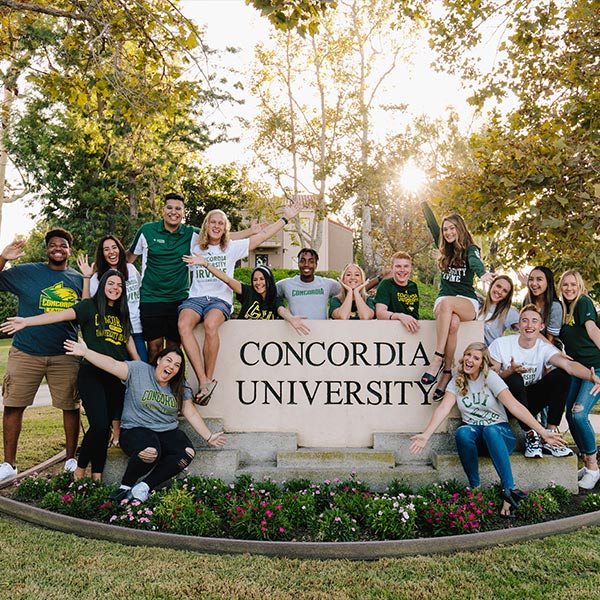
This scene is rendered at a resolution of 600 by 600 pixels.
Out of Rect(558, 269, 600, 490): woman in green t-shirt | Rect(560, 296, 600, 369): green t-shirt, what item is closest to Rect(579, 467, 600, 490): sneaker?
Rect(558, 269, 600, 490): woman in green t-shirt

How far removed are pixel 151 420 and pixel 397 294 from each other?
2.49 meters

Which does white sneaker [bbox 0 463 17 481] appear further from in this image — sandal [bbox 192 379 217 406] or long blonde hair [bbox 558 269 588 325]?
long blonde hair [bbox 558 269 588 325]

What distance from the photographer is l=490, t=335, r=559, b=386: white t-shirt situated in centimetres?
554

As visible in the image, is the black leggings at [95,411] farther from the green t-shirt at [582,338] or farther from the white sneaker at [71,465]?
the green t-shirt at [582,338]

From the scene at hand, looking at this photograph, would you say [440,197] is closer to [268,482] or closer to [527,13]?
[527,13]

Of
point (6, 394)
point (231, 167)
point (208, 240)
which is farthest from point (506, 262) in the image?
point (231, 167)

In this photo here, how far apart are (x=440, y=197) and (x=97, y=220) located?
17511mm

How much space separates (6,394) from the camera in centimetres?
579

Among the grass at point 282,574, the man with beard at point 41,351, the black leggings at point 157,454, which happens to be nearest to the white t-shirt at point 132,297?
the man with beard at point 41,351

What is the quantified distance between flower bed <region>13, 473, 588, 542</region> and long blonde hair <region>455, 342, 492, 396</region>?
2.54 ft

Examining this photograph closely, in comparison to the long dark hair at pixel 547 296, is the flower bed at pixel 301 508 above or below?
below

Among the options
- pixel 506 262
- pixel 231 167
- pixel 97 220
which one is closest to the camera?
pixel 506 262

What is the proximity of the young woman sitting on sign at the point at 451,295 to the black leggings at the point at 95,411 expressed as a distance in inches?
106

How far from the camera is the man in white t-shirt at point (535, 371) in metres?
5.42
